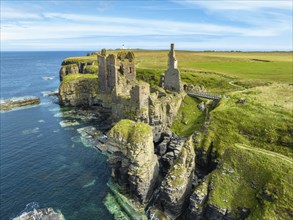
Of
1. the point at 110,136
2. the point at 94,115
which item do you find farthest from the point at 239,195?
the point at 94,115

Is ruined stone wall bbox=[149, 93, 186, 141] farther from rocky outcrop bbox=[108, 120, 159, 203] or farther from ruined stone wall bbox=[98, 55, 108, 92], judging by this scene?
ruined stone wall bbox=[98, 55, 108, 92]

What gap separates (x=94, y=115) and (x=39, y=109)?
87.5 ft

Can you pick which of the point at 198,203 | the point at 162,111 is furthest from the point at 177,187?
the point at 162,111

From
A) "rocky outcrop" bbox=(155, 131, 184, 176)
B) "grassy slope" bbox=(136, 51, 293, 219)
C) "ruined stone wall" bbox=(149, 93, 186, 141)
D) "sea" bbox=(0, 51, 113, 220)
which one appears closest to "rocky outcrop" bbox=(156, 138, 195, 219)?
"grassy slope" bbox=(136, 51, 293, 219)

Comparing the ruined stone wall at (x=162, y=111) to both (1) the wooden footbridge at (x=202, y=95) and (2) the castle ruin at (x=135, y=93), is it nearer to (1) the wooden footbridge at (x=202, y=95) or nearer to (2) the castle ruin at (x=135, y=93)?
(2) the castle ruin at (x=135, y=93)

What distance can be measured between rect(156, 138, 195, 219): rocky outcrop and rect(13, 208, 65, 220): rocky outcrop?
16021 millimetres

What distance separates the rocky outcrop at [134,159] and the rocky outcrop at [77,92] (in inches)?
2296

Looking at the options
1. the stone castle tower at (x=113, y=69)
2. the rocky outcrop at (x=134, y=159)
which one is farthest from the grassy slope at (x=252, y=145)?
the stone castle tower at (x=113, y=69)

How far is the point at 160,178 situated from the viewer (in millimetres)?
50750

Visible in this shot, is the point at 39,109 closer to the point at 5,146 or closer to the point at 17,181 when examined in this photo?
the point at 5,146

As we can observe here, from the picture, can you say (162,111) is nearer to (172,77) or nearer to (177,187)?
(172,77)

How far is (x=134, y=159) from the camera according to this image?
142 feet

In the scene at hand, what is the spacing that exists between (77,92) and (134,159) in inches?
2734

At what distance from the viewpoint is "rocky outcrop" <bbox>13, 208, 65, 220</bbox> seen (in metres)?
39.2
